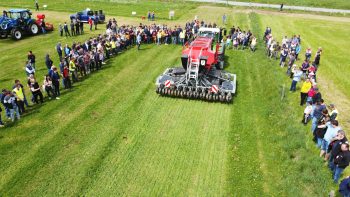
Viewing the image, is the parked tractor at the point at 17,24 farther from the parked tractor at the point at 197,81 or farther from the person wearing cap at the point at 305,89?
the person wearing cap at the point at 305,89

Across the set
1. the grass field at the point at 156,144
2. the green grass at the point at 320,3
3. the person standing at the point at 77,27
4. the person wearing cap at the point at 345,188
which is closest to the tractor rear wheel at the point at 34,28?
the person standing at the point at 77,27

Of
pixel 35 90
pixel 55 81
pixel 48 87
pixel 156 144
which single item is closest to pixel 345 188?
pixel 156 144

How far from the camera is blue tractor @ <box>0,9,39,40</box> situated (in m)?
29.0

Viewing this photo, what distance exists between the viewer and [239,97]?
1881 cm

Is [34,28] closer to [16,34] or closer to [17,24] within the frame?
[17,24]

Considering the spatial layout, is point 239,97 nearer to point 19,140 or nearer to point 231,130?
point 231,130

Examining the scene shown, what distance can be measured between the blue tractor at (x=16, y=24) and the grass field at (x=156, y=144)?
28.4 ft

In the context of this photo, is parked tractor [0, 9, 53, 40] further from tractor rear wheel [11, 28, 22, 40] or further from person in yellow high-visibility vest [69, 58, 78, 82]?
person in yellow high-visibility vest [69, 58, 78, 82]

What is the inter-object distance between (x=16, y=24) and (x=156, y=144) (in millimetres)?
23013

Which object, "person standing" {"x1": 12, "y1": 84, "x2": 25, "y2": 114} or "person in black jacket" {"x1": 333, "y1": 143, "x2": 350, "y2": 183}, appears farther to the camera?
"person standing" {"x1": 12, "y1": 84, "x2": 25, "y2": 114}

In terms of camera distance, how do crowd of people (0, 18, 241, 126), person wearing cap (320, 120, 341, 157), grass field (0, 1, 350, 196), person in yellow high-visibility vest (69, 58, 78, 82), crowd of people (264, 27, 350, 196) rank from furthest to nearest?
1. person in yellow high-visibility vest (69, 58, 78, 82)
2. crowd of people (0, 18, 241, 126)
3. person wearing cap (320, 120, 341, 157)
4. grass field (0, 1, 350, 196)
5. crowd of people (264, 27, 350, 196)

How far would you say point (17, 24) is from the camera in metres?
29.7

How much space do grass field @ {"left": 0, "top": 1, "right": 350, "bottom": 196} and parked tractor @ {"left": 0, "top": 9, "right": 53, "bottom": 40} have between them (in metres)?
8.67

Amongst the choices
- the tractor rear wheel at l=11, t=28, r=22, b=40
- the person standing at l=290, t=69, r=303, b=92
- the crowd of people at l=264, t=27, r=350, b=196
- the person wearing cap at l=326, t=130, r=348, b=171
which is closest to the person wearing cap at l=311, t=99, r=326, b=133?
the crowd of people at l=264, t=27, r=350, b=196
